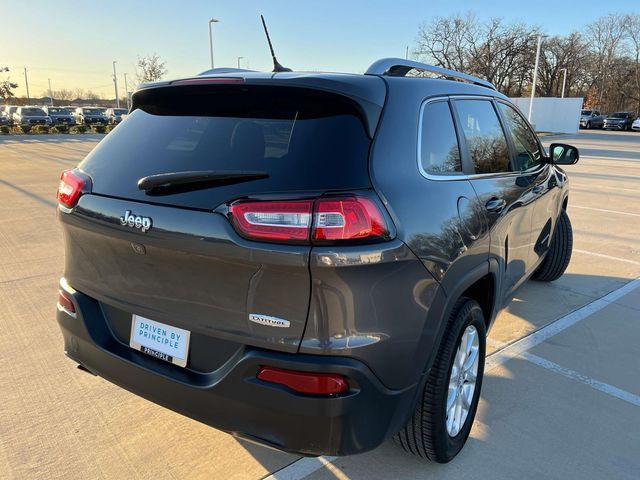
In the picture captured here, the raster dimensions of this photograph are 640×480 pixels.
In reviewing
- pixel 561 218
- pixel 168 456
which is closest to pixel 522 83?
pixel 561 218

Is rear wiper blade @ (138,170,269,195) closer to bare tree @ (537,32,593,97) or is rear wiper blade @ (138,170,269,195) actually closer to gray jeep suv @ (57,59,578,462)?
gray jeep suv @ (57,59,578,462)

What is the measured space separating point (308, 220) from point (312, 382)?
1.85ft

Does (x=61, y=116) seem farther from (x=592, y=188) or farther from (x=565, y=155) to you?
(x=565, y=155)

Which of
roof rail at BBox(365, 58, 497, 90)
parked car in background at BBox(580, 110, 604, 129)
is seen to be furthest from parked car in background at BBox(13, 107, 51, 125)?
parked car in background at BBox(580, 110, 604, 129)

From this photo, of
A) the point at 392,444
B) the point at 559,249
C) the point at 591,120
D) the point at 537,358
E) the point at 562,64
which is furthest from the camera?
the point at 562,64

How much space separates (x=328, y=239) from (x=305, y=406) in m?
0.59

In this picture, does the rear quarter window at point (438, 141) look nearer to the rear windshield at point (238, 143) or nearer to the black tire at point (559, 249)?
the rear windshield at point (238, 143)

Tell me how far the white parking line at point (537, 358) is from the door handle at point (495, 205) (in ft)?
3.81

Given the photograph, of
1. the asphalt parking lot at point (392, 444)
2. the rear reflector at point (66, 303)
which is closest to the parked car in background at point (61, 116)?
the asphalt parking lot at point (392, 444)

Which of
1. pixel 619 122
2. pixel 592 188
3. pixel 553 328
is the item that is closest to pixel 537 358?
pixel 553 328

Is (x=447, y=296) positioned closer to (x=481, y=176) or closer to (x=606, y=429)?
(x=481, y=176)

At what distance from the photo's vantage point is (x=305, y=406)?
1.76 metres

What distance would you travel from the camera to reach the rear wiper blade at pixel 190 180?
187 centimetres

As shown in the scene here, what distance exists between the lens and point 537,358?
3570 millimetres
